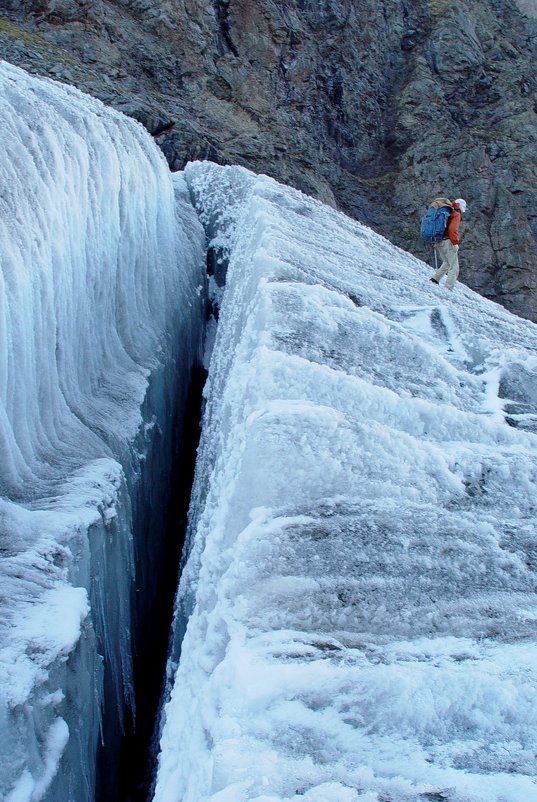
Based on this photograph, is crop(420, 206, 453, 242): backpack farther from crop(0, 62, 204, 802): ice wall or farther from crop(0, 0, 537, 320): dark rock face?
crop(0, 0, 537, 320): dark rock face

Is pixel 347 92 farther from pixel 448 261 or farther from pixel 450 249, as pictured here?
pixel 448 261

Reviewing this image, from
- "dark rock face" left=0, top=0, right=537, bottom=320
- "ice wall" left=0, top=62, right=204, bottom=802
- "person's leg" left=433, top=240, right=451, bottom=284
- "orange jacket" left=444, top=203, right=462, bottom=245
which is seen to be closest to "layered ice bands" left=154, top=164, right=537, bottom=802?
"ice wall" left=0, top=62, right=204, bottom=802

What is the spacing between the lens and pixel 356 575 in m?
1.24

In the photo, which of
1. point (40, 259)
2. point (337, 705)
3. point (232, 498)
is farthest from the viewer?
point (40, 259)

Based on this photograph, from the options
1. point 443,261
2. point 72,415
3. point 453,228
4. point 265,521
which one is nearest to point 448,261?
point 443,261

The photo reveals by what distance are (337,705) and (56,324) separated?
4.44 ft

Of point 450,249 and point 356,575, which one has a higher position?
point 450,249

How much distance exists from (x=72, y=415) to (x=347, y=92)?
15393 millimetres

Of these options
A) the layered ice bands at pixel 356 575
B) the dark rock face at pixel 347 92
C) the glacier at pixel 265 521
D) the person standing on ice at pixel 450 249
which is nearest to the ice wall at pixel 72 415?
the glacier at pixel 265 521

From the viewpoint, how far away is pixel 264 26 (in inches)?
561

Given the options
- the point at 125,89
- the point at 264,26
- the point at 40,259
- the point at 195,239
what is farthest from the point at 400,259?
the point at 264,26

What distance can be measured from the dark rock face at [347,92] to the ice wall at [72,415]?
8964mm

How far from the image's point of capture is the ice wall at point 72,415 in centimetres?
131

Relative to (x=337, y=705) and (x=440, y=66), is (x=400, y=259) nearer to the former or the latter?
(x=337, y=705)
